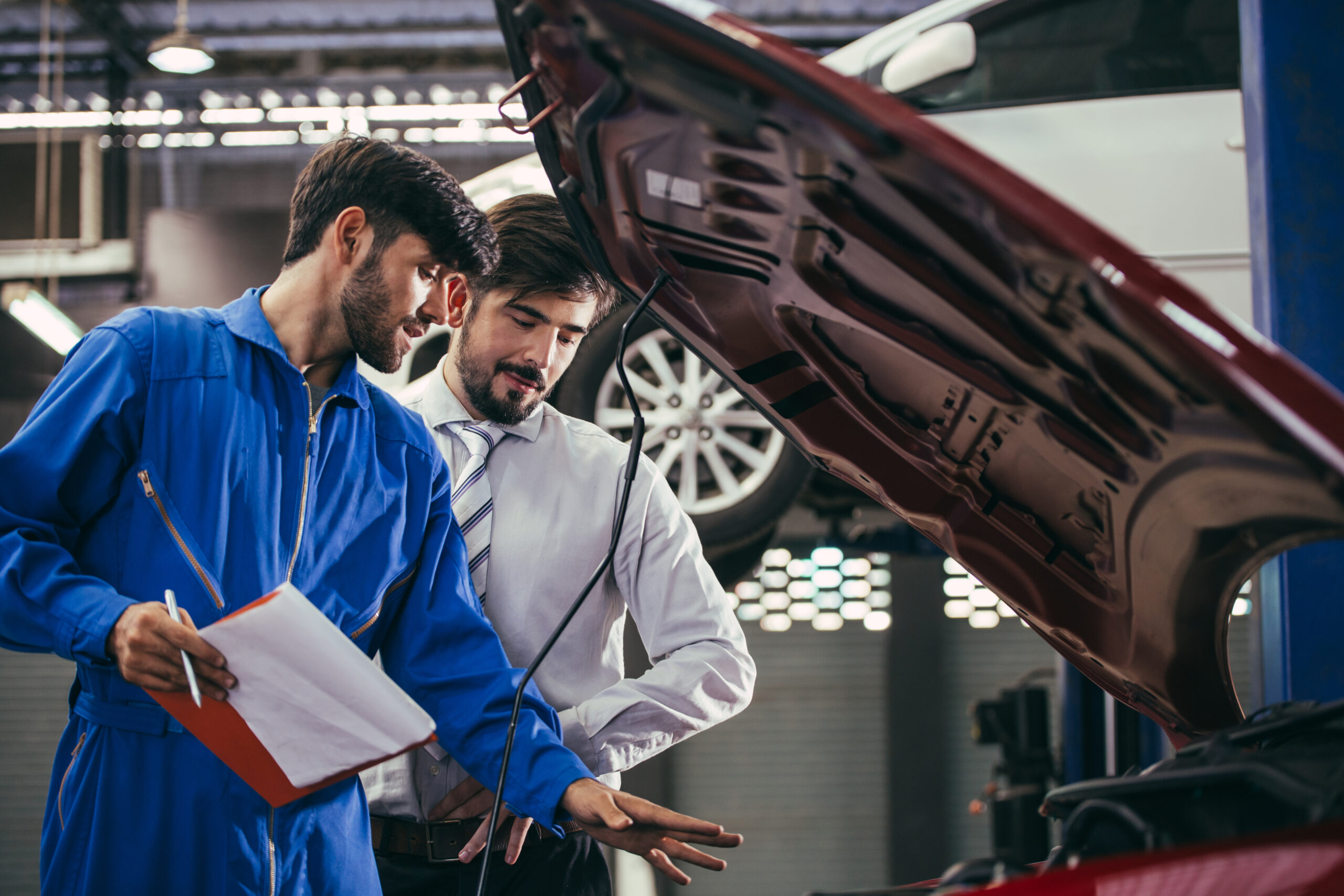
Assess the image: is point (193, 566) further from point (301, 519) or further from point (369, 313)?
point (369, 313)

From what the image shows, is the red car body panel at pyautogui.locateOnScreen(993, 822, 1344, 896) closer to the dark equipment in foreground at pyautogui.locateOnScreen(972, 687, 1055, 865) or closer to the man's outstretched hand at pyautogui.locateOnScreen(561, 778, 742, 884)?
the man's outstretched hand at pyautogui.locateOnScreen(561, 778, 742, 884)

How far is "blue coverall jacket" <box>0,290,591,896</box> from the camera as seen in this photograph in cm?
112

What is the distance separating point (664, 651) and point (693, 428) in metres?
Result: 1.47

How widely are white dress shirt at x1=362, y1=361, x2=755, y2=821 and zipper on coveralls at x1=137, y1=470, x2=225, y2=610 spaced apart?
52cm

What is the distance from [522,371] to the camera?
168 centimetres

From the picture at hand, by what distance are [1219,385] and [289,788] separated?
3.35ft

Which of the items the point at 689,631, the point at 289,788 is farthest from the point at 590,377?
the point at 289,788

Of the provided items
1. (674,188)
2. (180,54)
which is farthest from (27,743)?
(674,188)

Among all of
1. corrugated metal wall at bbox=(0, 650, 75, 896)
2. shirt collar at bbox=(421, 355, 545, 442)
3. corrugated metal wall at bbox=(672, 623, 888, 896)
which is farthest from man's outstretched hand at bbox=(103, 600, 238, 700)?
corrugated metal wall at bbox=(0, 650, 75, 896)

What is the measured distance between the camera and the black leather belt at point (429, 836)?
154 cm

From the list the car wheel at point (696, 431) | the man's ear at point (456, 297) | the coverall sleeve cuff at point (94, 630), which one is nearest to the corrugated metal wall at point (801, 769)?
the car wheel at point (696, 431)

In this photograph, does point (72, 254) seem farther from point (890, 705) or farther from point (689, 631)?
point (689, 631)

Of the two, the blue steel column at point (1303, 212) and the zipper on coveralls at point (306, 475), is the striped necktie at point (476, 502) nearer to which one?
the zipper on coveralls at point (306, 475)

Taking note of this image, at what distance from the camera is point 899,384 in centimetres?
111
